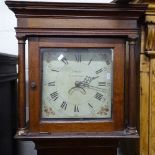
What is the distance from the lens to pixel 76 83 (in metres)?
1.00

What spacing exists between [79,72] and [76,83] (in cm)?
4

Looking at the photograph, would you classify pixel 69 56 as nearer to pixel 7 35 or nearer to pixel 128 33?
pixel 128 33

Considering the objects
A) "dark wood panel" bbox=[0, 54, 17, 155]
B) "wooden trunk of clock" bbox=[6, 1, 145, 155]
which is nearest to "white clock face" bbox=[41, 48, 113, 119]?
"wooden trunk of clock" bbox=[6, 1, 145, 155]

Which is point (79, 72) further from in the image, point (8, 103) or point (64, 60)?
point (8, 103)

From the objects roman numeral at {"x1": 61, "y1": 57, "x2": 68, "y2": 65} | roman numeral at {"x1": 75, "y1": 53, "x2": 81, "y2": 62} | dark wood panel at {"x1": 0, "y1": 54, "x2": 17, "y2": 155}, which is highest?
roman numeral at {"x1": 75, "y1": 53, "x2": 81, "y2": 62}

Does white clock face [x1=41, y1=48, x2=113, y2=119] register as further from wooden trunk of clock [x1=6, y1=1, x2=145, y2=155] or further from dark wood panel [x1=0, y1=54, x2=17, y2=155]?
dark wood panel [x1=0, y1=54, x2=17, y2=155]

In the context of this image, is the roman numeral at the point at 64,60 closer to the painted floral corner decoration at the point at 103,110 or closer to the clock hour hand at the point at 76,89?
the clock hour hand at the point at 76,89

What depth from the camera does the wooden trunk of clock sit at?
0.98m

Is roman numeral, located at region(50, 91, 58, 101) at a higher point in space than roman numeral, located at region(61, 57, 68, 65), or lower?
lower

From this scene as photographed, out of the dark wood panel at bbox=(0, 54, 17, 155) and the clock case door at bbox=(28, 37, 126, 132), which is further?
the dark wood panel at bbox=(0, 54, 17, 155)

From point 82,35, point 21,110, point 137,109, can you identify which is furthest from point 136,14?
point 21,110

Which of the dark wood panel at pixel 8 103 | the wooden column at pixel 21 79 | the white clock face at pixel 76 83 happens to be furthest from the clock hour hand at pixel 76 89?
the dark wood panel at pixel 8 103

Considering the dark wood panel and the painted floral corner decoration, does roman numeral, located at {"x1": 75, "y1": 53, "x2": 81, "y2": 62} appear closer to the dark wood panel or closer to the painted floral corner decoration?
the painted floral corner decoration

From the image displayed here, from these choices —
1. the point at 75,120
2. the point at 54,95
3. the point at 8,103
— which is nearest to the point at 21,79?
the point at 54,95
